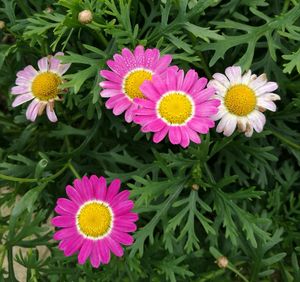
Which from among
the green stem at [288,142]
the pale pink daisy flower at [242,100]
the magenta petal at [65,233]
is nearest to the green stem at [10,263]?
the magenta petal at [65,233]

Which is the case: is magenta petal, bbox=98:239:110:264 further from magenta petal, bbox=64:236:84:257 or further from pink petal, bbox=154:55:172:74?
pink petal, bbox=154:55:172:74

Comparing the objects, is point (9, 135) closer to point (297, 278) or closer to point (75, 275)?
→ point (75, 275)

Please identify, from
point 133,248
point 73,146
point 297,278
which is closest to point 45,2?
point 73,146

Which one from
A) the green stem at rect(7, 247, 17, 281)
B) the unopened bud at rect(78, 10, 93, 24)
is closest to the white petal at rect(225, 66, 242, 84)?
the unopened bud at rect(78, 10, 93, 24)

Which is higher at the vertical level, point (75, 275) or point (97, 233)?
point (97, 233)

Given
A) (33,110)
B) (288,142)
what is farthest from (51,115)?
(288,142)

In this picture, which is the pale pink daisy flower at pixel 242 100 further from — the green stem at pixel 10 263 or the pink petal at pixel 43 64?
the green stem at pixel 10 263

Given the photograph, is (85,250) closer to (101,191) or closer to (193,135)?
(101,191)
